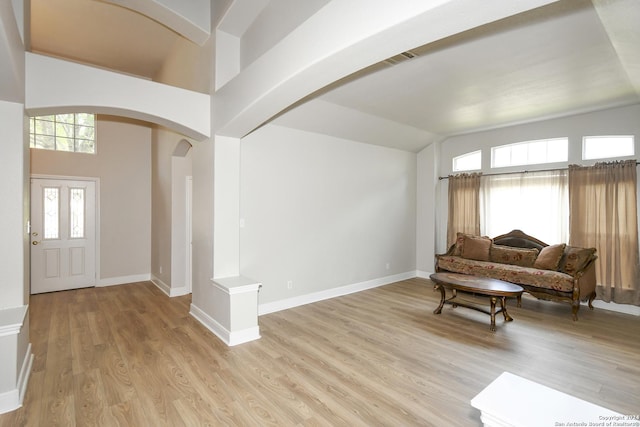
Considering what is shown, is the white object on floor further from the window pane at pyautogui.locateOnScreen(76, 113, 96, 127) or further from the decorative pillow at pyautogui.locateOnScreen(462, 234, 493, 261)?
the window pane at pyautogui.locateOnScreen(76, 113, 96, 127)

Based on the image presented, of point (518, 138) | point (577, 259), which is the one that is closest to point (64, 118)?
point (518, 138)

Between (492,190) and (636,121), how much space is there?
2.06 meters

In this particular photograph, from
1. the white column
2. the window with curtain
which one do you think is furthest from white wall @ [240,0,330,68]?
the window with curtain

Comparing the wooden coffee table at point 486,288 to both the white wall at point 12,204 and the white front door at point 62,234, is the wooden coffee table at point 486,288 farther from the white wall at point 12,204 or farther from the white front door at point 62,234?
the white front door at point 62,234

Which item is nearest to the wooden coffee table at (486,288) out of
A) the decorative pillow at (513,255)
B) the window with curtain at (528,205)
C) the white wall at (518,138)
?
the decorative pillow at (513,255)

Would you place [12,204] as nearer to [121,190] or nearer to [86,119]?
[121,190]

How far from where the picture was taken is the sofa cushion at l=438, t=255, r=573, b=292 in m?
4.23

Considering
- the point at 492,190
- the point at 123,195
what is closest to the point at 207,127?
the point at 123,195

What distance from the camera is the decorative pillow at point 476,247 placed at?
5.44m

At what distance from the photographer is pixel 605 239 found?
4.55 meters

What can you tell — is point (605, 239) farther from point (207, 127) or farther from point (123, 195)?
point (123, 195)

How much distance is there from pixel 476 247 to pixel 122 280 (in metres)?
6.64

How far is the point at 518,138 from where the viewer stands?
17.9ft

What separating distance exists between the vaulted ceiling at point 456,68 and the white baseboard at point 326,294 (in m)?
2.60
